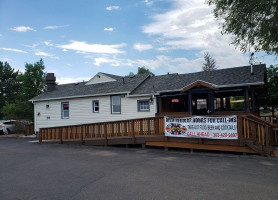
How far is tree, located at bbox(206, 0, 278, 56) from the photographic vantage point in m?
11.0

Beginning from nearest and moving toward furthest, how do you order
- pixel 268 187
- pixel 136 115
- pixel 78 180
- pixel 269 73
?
pixel 268 187, pixel 78 180, pixel 136 115, pixel 269 73

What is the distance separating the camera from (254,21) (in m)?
12.1

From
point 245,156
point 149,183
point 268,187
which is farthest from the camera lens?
point 245,156

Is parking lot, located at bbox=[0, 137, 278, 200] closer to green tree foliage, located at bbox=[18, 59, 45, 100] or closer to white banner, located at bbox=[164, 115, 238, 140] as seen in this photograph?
white banner, located at bbox=[164, 115, 238, 140]

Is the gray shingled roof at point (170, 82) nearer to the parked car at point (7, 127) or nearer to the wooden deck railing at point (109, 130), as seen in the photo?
the wooden deck railing at point (109, 130)

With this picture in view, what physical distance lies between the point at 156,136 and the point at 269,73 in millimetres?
11693

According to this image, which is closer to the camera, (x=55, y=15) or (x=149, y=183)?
(x=149, y=183)

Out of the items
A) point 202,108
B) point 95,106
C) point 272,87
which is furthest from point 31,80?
point 272,87

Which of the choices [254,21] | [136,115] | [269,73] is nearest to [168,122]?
[136,115]

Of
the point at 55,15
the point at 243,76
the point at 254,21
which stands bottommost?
the point at 243,76

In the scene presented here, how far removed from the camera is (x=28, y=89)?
992 inches

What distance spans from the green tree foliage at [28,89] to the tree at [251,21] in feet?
71.1

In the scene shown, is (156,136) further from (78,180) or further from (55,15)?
(55,15)

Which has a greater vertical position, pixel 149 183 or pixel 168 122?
A: pixel 168 122
